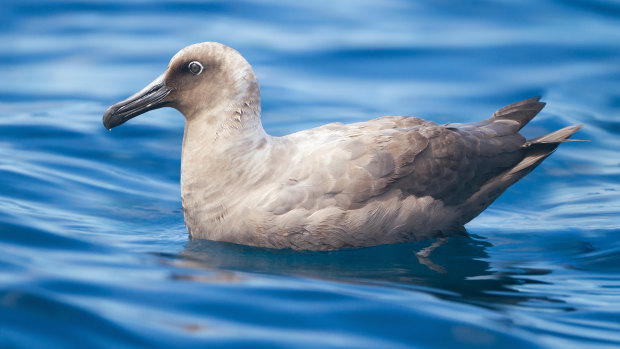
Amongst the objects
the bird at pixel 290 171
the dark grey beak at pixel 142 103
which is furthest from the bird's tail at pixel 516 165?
the dark grey beak at pixel 142 103

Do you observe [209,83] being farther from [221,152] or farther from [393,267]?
[393,267]

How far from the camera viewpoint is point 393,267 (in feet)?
21.4

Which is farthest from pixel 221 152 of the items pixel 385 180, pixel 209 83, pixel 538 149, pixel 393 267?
pixel 538 149

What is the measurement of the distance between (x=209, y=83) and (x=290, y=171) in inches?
35.0

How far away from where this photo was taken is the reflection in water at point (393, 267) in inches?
236

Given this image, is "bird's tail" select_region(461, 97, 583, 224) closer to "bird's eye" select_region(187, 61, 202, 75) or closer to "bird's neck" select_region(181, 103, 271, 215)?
"bird's neck" select_region(181, 103, 271, 215)

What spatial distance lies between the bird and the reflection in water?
8 cm

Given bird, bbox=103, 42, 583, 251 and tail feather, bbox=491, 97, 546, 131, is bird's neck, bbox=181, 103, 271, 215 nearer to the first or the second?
bird, bbox=103, 42, 583, 251

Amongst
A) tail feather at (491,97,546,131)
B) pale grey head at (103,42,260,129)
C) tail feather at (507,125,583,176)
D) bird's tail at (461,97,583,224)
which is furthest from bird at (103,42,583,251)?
tail feather at (491,97,546,131)

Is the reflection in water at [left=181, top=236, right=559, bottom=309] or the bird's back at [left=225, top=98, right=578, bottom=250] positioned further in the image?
the bird's back at [left=225, top=98, right=578, bottom=250]

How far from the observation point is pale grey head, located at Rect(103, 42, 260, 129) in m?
6.68

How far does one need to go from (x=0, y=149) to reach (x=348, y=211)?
447 cm

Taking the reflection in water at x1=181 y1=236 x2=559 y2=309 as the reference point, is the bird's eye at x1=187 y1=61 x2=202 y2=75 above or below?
above

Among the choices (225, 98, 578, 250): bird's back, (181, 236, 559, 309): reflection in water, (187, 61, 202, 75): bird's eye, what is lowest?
(181, 236, 559, 309): reflection in water
